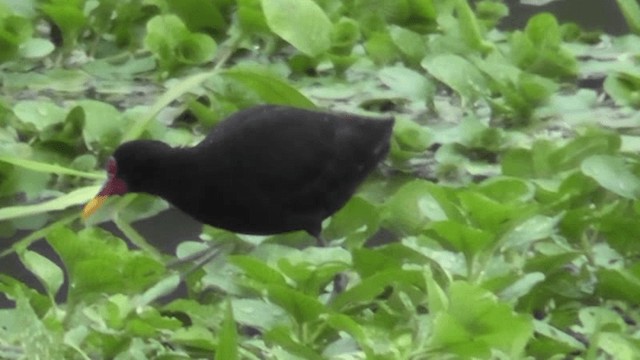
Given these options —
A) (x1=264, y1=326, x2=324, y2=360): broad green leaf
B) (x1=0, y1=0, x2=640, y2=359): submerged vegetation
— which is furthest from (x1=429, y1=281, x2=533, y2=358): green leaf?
(x1=264, y1=326, x2=324, y2=360): broad green leaf

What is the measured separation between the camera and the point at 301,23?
395 centimetres

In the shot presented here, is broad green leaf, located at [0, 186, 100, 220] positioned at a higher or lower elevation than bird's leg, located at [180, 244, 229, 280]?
lower

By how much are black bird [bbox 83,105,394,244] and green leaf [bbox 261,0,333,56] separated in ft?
3.03

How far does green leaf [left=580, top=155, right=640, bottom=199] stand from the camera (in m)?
2.93

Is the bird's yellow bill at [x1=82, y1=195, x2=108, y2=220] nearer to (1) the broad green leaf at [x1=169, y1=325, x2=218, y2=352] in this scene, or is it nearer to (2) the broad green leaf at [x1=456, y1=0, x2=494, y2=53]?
(1) the broad green leaf at [x1=169, y1=325, x2=218, y2=352]

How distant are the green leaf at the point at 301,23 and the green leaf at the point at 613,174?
1139mm

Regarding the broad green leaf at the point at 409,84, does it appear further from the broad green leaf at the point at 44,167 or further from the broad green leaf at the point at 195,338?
the broad green leaf at the point at 195,338

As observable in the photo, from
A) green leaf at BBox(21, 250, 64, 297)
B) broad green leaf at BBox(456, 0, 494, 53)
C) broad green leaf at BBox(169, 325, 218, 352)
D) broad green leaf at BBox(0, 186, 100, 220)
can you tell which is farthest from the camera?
broad green leaf at BBox(456, 0, 494, 53)

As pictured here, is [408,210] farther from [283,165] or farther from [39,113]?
[39,113]

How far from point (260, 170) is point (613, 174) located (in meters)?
0.64

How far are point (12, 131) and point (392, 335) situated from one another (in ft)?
4.63

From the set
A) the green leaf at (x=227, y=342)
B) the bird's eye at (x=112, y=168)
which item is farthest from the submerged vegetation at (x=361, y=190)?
the bird's eye at (x=112, y=168)

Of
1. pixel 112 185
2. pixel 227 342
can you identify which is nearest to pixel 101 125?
pixel 112 185

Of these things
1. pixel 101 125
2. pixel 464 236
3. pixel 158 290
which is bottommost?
pixel 101 125
